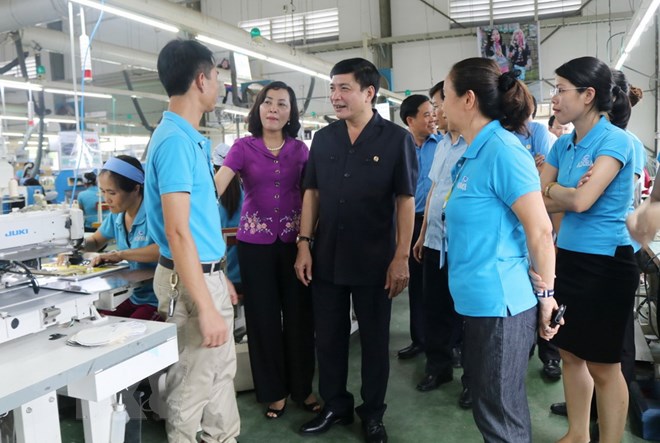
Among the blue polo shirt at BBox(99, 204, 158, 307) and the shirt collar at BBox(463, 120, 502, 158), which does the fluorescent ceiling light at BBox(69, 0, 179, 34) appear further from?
the shirt collar at BBox(463, 120, 502, 158)

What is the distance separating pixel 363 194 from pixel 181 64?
0.84 metres

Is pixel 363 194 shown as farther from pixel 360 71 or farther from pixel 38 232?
pixel 38 232

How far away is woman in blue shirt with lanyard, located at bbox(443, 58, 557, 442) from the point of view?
1.41 metres

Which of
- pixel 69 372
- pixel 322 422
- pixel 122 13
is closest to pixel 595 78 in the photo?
pixel 322 422

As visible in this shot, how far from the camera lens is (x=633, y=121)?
9.86m

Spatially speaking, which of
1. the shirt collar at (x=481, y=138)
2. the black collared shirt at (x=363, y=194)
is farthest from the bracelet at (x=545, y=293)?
the black collared shirt at (x=363, y=194)

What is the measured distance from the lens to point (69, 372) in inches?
48.9

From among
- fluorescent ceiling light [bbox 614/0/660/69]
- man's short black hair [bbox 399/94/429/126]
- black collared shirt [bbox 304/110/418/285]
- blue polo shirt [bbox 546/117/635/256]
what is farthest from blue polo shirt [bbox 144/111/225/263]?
fluorescent ceiling light [bbox 614/0/660/69]

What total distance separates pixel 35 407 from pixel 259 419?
1.25 meters

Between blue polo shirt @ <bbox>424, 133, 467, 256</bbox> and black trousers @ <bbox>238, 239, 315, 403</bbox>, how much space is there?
0.68m

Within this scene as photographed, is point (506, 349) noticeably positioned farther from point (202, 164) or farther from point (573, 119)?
point (202, 164)

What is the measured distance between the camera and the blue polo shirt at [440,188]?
97.1 inches

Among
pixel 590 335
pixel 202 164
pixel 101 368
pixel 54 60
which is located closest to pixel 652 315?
pixel 590 335

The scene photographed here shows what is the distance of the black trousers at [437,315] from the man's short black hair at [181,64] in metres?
1.51
